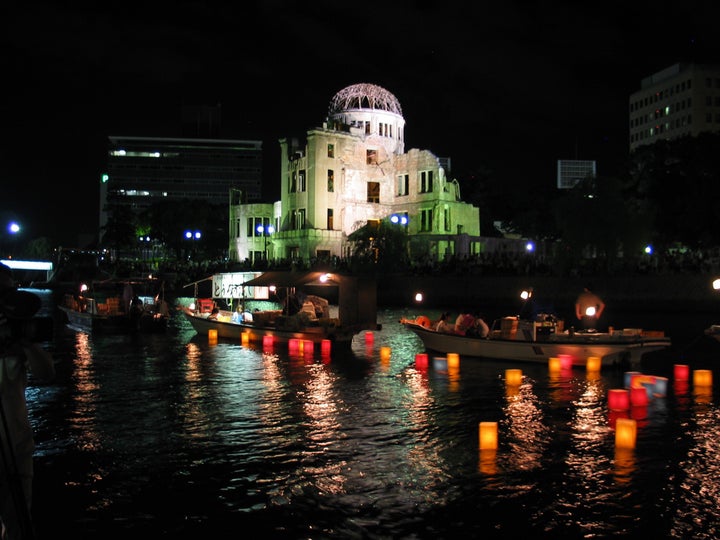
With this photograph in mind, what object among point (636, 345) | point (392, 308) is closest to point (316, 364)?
point (636, 345)

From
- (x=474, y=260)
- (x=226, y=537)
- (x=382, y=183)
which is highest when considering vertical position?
(x=382, y=183)

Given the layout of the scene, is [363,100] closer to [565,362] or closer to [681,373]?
[565,362]

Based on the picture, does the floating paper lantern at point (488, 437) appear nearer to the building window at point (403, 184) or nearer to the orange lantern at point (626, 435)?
the orange lantern at point (626, 435)

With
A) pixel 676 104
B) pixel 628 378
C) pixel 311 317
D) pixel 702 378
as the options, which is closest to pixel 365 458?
pixel 628 378

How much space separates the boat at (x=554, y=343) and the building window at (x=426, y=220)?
5962 centimetres

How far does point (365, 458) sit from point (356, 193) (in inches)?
2969

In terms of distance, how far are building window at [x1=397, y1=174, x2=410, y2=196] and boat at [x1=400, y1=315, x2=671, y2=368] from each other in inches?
2503

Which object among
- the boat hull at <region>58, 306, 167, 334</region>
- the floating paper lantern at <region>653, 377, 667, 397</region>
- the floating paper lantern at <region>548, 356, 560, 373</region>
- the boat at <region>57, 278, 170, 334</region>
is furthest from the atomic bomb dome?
the floating paper lantern at <region>653, 377, 667, 397</region>

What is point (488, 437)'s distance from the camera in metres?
13.8

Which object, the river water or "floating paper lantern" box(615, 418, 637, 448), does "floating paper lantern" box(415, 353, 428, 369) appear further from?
"floating paper lantern" box(615, 418, 637, 448)

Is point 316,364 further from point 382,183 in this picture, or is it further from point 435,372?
point 382,183

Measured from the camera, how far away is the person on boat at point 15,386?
6504mm

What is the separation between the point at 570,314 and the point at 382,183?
42494 millimetres

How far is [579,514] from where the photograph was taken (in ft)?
34.5
